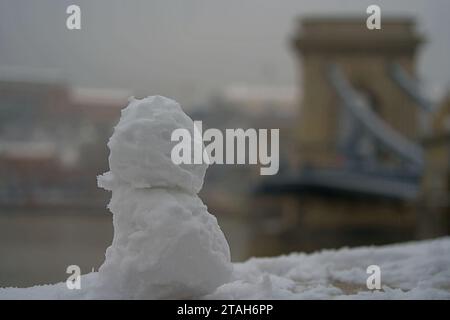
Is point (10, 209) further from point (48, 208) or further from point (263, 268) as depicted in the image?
point (263, 268)

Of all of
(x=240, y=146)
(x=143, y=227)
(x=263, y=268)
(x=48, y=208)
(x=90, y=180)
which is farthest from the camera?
(x=48, y=208)

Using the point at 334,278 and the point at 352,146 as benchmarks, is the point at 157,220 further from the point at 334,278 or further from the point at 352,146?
the point at 352,146

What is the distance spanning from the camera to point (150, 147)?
113 inches

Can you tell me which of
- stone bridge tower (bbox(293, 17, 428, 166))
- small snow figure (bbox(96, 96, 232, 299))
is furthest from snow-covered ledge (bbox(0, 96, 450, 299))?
stone bridge tower (bbox(293, 17, 428, 166))

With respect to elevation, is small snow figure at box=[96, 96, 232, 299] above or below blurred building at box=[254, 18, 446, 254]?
below

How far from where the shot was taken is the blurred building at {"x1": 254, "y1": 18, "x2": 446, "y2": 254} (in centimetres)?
1388

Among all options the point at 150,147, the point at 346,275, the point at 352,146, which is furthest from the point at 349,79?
the point at 150,147

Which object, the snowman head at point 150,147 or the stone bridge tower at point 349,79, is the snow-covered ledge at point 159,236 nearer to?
the snowman head at point 150,147

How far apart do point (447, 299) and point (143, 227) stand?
1229 mm

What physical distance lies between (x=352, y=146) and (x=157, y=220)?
1508 cm

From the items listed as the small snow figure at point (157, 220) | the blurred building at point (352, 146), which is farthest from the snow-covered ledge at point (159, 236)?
the blurred building at point (352, 146)

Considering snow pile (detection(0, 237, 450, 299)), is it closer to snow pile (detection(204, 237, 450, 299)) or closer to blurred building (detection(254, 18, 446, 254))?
snow pile (detection(204, 237, 450, 299))
